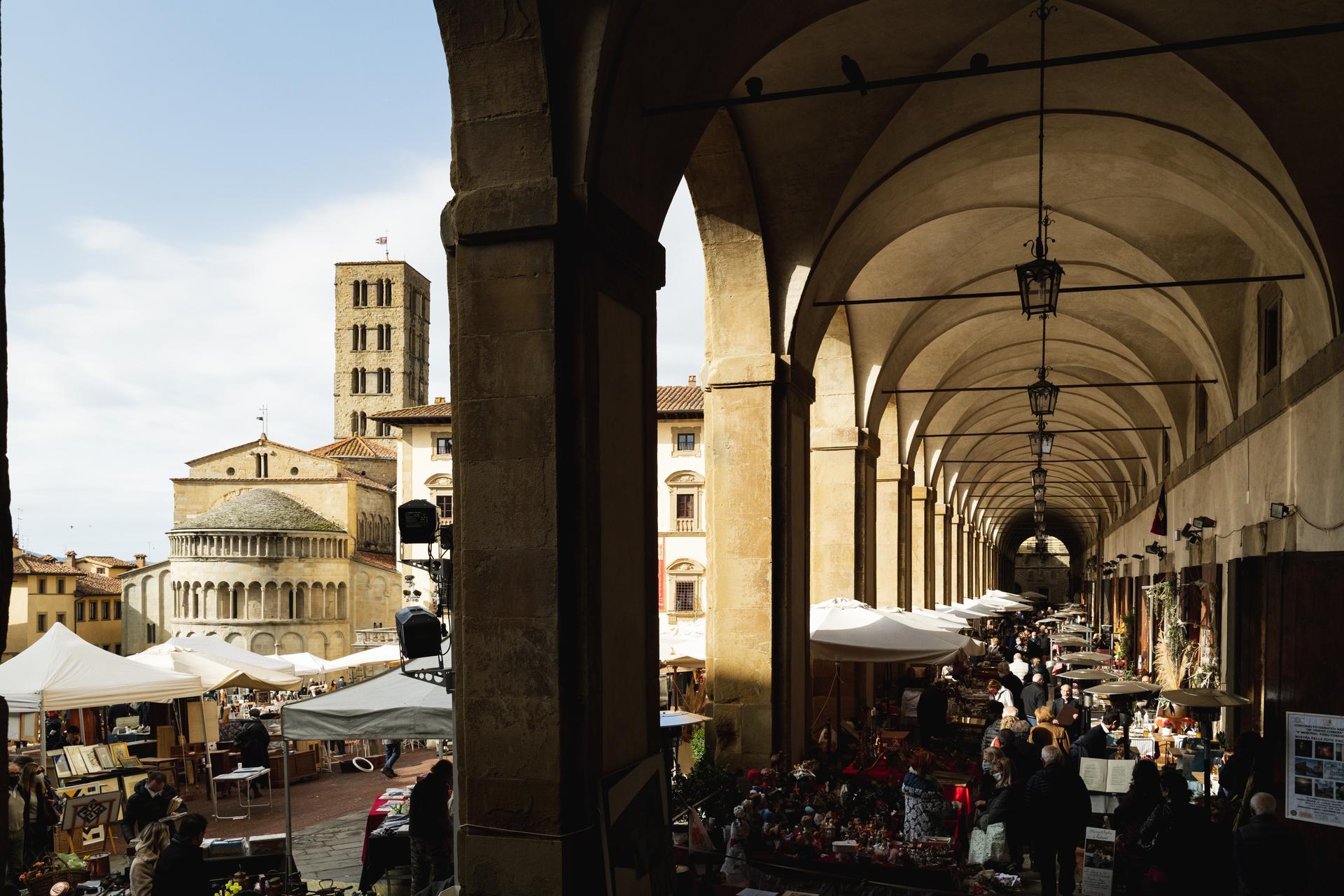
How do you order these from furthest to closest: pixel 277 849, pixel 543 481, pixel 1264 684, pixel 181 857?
pixel 1264 684 < pixel 277 849 < pixel 181 857 < pixel 543 481

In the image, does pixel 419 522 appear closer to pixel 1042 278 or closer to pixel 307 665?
pixel 1042 278

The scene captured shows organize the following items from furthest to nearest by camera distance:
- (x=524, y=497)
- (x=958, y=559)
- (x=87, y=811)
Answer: (x=958, y=559) → (x=87, y=811) → (x=524, y=497)

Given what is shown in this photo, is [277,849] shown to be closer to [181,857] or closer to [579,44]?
[181,857]

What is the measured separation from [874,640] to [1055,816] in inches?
139

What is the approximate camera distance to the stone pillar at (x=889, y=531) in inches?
842

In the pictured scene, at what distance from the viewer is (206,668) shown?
16766mm

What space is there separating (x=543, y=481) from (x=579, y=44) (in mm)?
2198

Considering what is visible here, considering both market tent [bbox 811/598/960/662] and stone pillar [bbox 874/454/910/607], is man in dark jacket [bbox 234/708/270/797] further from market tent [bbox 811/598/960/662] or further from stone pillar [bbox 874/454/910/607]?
stone pillar [bbox 874/454/910/607]

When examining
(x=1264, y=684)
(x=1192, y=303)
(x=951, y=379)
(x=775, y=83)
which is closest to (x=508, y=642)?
(x=775, y=83)

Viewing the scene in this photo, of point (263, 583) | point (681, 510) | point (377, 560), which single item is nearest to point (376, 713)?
point (681, 510)

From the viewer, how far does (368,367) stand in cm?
9069

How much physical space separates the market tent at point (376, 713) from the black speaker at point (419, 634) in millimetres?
1949

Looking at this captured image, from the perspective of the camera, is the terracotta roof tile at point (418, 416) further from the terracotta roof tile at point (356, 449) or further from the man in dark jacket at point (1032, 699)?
the man in dark jacket at point (1032, 699)

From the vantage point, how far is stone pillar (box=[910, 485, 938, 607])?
2516 centimetres
